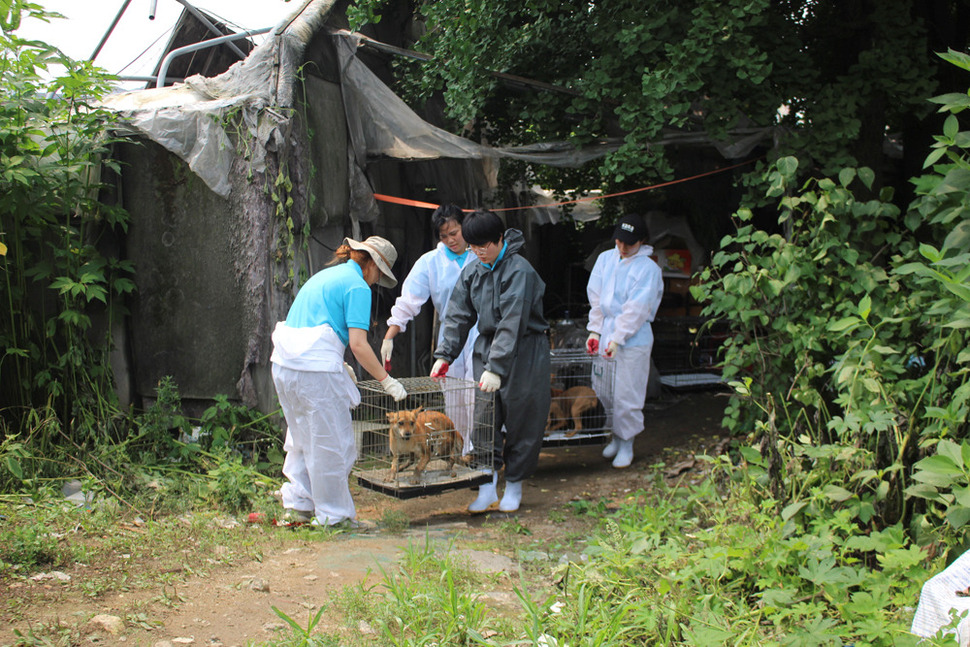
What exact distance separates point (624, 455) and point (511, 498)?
1619mm

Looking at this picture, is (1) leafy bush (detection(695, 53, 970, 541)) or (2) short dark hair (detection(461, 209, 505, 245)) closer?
(1) leafy bush (detection(695, 53, 970, 541))

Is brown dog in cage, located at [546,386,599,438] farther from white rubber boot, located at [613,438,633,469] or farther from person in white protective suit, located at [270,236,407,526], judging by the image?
person in white protective suit, located at [270,236,407,526]

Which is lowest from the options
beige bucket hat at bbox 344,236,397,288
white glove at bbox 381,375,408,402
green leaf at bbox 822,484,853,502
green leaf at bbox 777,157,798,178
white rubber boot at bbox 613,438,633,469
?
white rubber boot at bbox 613,438,633,469

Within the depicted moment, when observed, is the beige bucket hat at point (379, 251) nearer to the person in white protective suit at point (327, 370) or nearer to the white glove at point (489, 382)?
the person in white protective suit at point (327, 370)

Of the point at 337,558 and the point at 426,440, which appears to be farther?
the point at 426,440

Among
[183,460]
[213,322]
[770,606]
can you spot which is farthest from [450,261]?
[770,606]

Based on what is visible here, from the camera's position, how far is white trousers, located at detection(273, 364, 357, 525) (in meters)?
4.39

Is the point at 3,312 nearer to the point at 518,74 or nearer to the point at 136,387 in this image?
the point at 136,387

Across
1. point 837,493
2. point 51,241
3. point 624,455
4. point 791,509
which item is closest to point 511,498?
point 624,455

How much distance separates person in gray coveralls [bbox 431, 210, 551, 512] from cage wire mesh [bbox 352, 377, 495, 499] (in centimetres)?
10

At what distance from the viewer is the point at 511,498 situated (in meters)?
5.17

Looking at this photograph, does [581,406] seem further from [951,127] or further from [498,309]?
[951,127]

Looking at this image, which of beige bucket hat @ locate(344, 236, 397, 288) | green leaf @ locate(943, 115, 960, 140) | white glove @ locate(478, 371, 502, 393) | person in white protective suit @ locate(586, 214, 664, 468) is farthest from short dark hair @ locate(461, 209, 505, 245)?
green leaf @ locate(943, 115, 960, 140)

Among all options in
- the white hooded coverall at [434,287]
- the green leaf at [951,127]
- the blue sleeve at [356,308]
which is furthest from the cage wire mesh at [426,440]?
the green leaf at [951,127]
